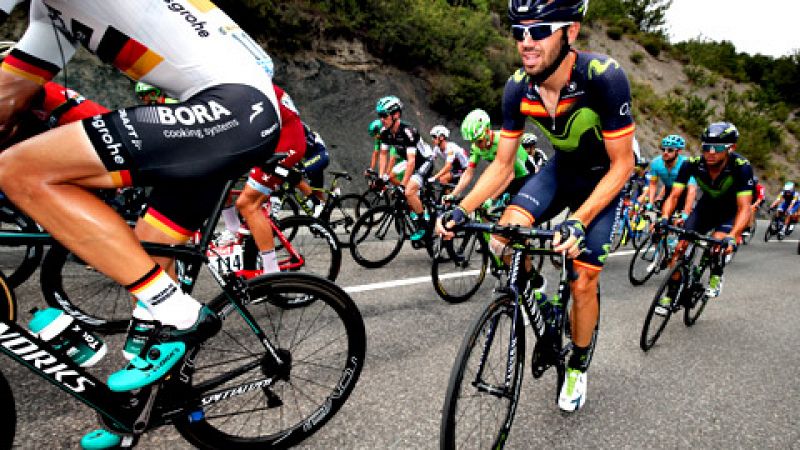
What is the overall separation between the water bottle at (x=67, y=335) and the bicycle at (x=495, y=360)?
1.45m

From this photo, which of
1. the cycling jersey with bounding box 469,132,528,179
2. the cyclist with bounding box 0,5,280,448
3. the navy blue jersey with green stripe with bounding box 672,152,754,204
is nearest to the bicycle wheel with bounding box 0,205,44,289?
the cyclist with bounding box 0,5,280,448

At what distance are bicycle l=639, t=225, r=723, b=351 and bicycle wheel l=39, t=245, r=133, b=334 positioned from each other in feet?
14.3

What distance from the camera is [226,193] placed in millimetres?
1885

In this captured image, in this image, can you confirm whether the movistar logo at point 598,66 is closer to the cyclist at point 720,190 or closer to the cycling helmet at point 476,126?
the cyclist at point 720,190

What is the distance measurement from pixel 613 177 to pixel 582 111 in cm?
47

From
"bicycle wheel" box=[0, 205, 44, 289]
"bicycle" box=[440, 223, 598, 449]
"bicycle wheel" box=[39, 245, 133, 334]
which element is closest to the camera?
"bicycle" box=[440, 223, 598, 449]

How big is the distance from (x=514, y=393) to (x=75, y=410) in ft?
7.60

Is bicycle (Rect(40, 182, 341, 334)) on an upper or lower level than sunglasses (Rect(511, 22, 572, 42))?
lower

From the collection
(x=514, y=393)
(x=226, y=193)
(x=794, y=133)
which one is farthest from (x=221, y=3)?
(x=794, y=133)

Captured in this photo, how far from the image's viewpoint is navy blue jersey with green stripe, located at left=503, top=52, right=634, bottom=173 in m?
2.41

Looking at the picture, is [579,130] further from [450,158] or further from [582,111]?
[450,158]

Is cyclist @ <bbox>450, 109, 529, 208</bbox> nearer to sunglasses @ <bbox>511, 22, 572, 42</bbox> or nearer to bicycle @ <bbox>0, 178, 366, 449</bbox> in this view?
sunglasses @ <bbox>511, 22, 572, 42</bbox>

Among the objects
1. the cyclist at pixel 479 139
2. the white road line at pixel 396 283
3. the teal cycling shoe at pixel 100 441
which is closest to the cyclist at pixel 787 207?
the cyclist at pixel 479 139

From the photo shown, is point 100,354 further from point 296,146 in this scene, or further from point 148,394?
point 296,146
